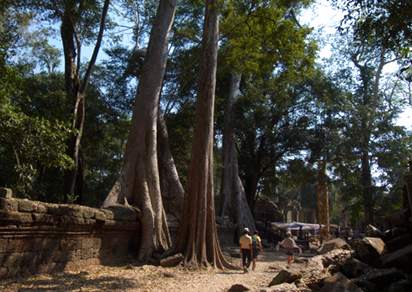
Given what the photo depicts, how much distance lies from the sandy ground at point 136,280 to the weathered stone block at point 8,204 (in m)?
1.06

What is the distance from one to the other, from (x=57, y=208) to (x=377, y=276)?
17.4 feet

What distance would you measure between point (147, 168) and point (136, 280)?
3586 millimetres

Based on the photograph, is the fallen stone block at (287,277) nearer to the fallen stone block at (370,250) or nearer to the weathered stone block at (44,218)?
the fallen stone block at (370,250)

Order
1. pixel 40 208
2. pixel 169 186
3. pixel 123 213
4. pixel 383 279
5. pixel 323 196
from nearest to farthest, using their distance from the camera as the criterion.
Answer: pixel 383 279 < pixel 40 208 < pixel 123 213 < pixel 169 186 < pixel 323 196

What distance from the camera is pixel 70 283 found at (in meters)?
6.96

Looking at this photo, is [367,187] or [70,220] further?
[367,187]

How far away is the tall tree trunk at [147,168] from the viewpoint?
10430mm

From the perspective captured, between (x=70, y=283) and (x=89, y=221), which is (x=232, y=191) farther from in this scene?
(x=70, y=283)

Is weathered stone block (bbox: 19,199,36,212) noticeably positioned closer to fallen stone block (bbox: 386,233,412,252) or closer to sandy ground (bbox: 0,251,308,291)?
sandy ground (bbox: 0,251,308,291)

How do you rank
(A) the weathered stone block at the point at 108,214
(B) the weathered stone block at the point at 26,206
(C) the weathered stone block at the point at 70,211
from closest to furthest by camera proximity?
1. (B) the weathered stone block at the point at 26,206
2. (C) the weathered stone block at the point at 70,211
3. (A) the weathered stone block at the point at 108,214

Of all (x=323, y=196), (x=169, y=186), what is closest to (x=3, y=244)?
(x=169, y=186)

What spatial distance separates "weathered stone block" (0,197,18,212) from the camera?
6.31 m

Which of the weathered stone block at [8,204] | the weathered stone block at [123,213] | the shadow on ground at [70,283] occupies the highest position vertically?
the weathered stone block at [123,213]

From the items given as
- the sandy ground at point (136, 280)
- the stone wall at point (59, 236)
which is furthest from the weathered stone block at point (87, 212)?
the sandy ground at point (136, 280)
